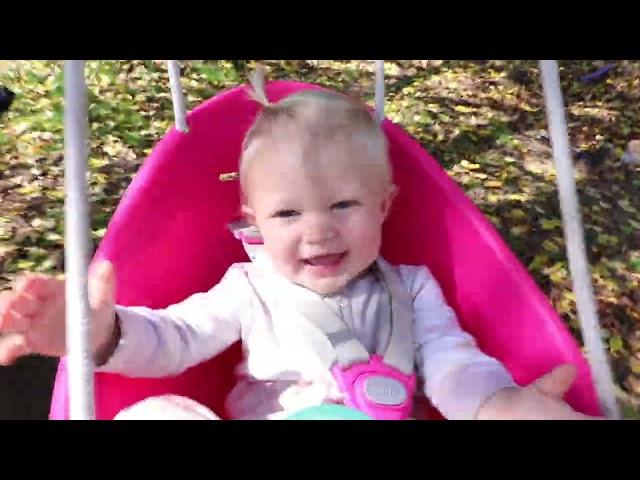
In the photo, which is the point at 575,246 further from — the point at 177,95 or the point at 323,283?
the point at 177,95

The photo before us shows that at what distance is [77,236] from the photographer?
655mm

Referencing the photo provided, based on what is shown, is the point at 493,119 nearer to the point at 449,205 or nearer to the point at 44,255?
the point at 449,205

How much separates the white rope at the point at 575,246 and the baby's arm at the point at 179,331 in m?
0.41

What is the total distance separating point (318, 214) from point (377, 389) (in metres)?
0.22

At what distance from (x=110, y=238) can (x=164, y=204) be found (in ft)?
0.35

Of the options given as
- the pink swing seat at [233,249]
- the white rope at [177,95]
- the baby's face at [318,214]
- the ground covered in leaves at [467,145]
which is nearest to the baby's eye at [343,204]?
the baby's face at [318,214]

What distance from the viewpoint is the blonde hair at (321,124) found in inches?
40.7

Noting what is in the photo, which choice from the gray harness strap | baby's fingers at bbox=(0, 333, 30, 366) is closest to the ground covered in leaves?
the gray harness strap

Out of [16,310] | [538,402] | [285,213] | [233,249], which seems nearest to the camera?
[16,310]

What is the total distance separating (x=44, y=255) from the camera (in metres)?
1.56

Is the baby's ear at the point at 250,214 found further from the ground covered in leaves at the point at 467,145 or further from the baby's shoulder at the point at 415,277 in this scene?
the ground covered in leaves at the point at 467,145

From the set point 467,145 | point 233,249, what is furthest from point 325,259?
point 467,145

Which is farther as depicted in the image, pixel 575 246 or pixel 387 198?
pixel 387 198
